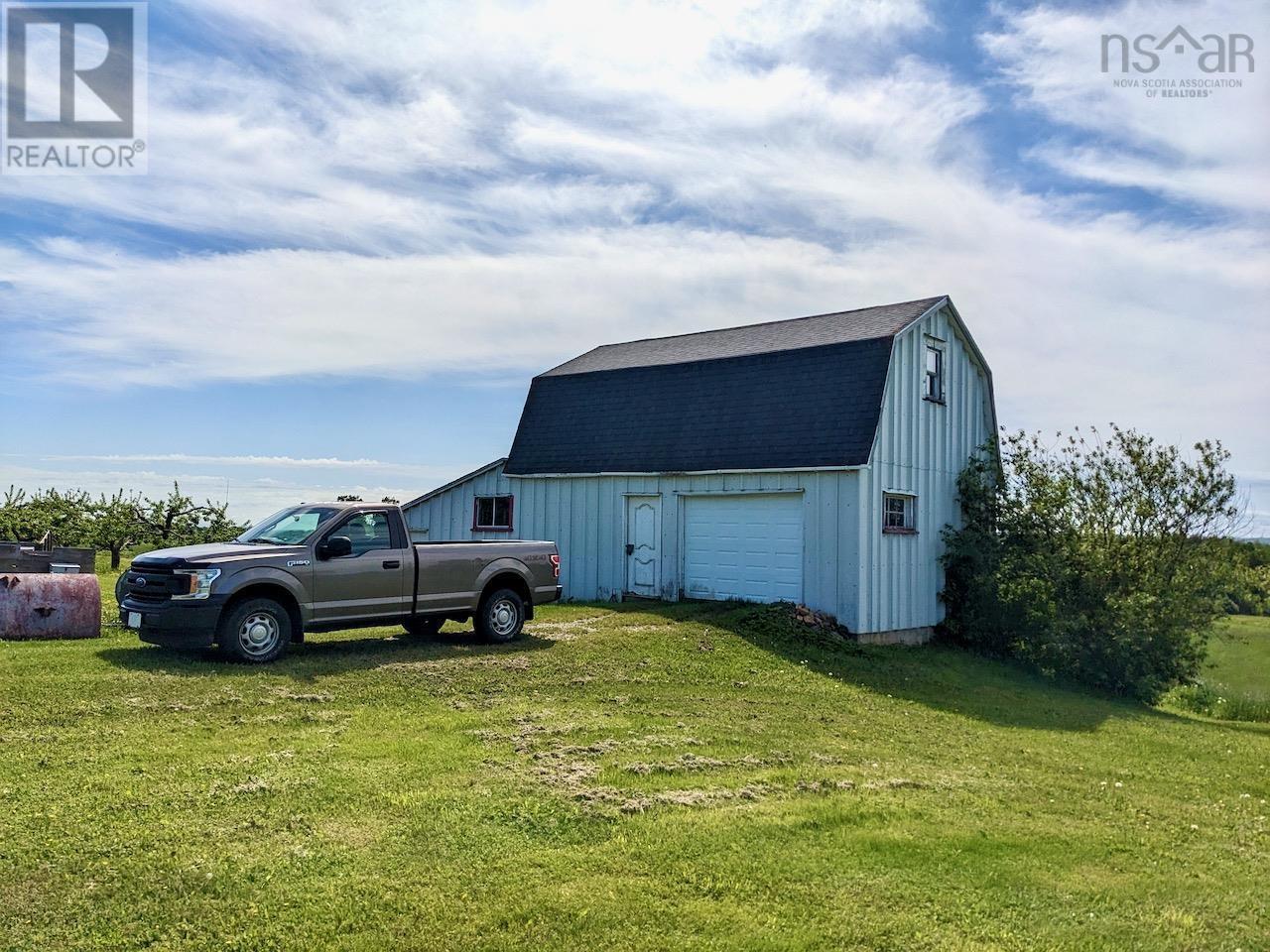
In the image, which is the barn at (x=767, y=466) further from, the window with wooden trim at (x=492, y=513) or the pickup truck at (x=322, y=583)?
the pickup truck at (x=322, y=583)

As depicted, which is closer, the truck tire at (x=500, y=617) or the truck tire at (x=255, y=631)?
the truck tire at (x=255, y=631)

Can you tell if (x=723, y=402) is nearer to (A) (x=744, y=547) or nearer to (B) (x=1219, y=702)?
(A) (x=744, y=547)

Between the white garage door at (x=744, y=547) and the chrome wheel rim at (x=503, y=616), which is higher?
the white garage door at (x=744, y=547)

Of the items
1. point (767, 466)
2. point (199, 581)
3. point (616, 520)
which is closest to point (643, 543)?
point (616, 520)

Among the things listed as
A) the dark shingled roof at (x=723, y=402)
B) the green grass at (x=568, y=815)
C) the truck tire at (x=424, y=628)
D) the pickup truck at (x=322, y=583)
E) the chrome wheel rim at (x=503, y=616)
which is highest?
the dark shingled roof at (x=723, y=402)

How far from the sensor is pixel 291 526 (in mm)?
13555

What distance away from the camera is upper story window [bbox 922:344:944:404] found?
2094cm

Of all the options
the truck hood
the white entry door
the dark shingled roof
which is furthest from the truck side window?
the white entry door

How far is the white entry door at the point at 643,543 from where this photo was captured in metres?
21.5

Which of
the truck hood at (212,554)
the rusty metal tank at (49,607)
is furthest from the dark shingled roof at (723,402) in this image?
the rusty metal tank at (49,607)

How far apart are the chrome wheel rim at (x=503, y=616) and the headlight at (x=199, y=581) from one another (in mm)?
4065

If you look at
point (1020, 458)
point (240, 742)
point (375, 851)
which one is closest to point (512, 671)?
point (240, 742)

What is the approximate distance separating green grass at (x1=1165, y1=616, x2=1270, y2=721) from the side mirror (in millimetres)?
17046

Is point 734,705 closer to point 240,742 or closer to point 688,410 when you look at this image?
point 240,742
